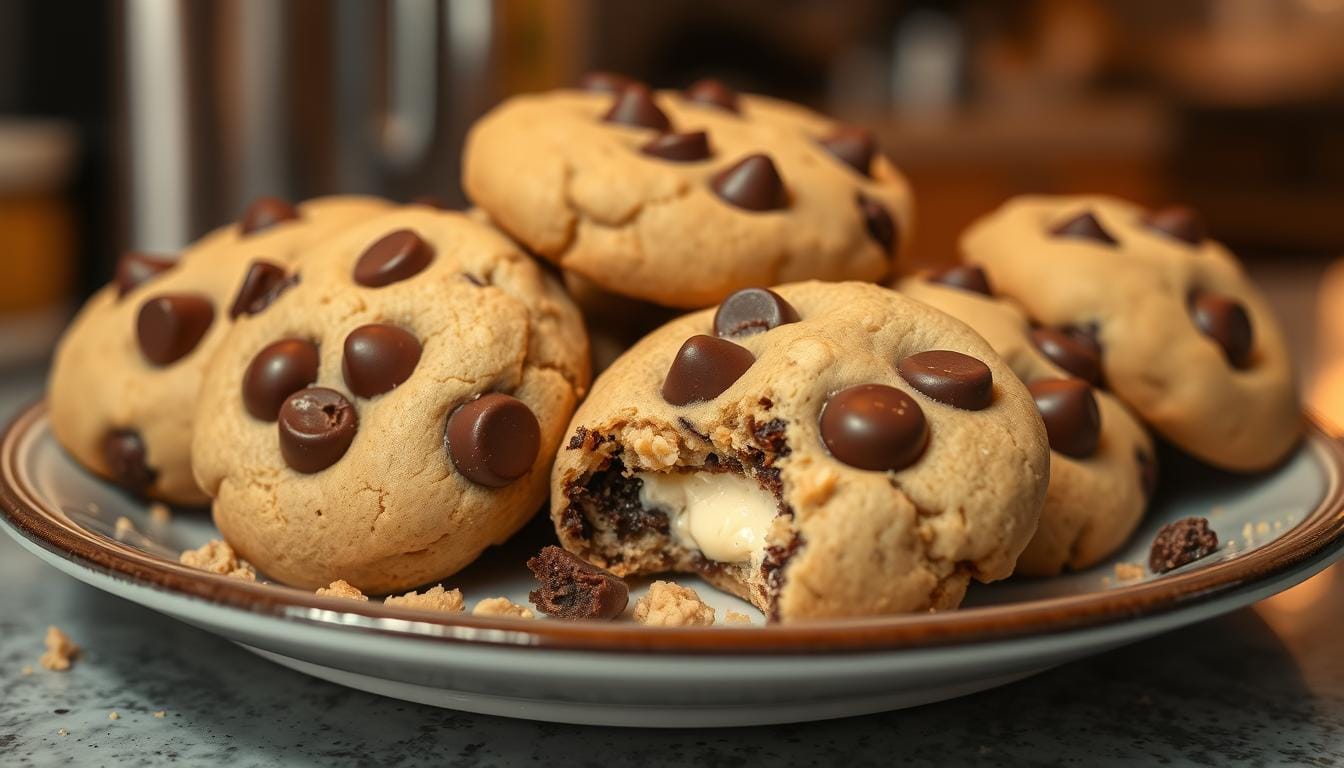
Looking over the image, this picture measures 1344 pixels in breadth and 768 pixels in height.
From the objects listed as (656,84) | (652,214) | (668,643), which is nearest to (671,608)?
(668,643)

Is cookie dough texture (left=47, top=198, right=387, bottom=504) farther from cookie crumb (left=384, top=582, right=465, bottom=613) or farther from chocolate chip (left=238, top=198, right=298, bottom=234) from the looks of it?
cookie crumb (left=384, top=582, right=465, bottom=613)

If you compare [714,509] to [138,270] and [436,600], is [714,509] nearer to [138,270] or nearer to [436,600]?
[436,600]

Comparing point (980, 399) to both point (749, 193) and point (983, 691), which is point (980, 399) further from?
point (749, 193)

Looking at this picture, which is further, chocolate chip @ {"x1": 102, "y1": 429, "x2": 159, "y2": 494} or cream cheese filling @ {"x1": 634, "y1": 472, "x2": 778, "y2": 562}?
chocolate chip @ {"x1": 102, "y1": 429, "x2": 159, "y2": 494}

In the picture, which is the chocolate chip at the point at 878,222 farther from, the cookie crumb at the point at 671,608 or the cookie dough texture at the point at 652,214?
the cookie crumb at the point at 671,608

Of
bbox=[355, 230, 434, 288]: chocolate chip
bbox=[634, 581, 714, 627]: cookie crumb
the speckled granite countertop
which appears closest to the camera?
the speckled granite countertop

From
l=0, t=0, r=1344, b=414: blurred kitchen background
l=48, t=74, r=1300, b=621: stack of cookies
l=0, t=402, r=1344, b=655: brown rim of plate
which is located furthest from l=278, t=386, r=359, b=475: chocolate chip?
l=0, t=0, r=1344, b=414: blurred kitchen background

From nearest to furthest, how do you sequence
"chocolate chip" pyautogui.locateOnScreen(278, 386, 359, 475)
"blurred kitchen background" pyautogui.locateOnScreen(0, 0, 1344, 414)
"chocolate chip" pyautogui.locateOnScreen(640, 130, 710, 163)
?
"chocolate chip" pyautogui.locateOnScreen(278, 386, 359, 475) → "chocolate chip" pyautogui.locateOnScreen(640, 130, 710, 163) → "blurred kitchen background" pyautogui.locateOnScreen(0, 0, 1344, 414)
